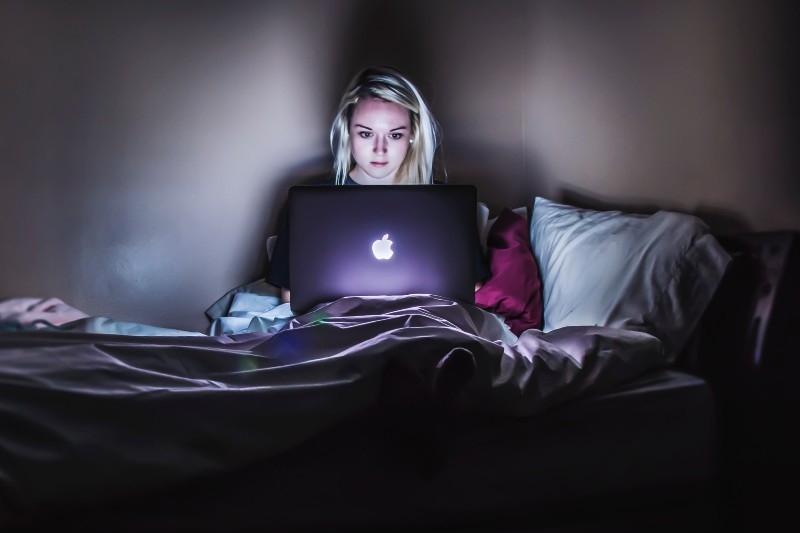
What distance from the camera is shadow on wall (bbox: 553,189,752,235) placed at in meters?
1.63

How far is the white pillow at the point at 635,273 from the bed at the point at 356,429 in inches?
0.6

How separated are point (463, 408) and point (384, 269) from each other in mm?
602

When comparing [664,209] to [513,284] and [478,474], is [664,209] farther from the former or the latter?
[478,474]

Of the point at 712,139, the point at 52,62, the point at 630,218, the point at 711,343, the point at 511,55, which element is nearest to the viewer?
the point at 711,343

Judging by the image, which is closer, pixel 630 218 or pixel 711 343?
pixel 711 343

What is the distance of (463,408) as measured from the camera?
1.14 metres

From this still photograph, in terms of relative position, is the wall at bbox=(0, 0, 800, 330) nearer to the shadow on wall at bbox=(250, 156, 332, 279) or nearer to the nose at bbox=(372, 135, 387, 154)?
the shadow on wall at bbox=(250, 156, 332, 279)

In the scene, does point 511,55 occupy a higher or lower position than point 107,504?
higher

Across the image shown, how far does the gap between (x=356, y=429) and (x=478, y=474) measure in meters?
0.21

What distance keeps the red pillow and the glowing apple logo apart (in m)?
0.43

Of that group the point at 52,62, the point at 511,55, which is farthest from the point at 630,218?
the point at 52,62

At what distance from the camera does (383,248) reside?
1694 mm

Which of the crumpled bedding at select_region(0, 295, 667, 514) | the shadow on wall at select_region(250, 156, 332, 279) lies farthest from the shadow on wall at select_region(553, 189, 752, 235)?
the shadow on wall at select_region(250, 156, 332, 279)

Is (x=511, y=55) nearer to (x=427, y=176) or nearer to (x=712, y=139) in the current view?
(x=427, y=176)
